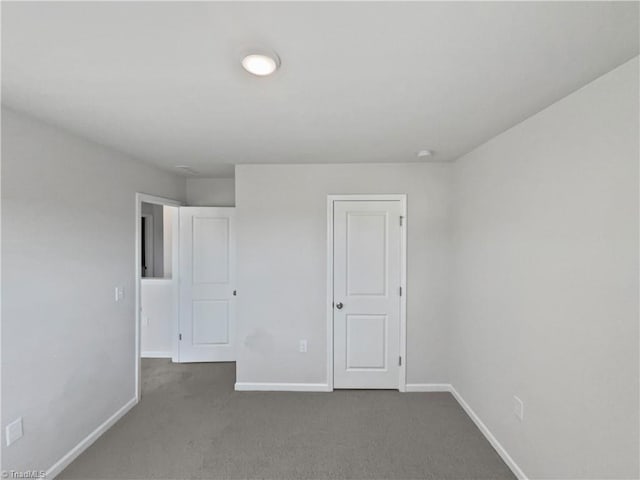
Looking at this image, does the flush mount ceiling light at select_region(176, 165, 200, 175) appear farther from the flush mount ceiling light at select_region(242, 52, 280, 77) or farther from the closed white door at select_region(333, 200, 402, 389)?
the flush mount ceiling light at select_region(242, 52, 280, 77)

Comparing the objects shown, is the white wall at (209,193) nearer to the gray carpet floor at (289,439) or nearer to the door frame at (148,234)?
the door frame at (148,234)

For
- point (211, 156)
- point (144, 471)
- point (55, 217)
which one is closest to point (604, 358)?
point (144, 471)

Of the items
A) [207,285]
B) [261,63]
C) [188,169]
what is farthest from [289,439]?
[188,169]

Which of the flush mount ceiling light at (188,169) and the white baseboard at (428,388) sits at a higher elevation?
the flush mount ceiling light at (188,169)

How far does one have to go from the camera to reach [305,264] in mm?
3133

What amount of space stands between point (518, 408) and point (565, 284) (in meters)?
0.98

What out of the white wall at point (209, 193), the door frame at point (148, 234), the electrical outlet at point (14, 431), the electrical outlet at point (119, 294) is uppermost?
the white wall at point (209, 193)

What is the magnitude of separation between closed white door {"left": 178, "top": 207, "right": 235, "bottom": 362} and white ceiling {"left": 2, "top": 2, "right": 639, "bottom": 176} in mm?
1740

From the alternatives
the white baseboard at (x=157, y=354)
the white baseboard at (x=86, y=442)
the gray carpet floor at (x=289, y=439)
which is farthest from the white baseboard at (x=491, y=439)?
the white baseboard at (x=157, y=354)

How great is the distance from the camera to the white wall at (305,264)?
3.10 meters

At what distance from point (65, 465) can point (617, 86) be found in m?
3.96

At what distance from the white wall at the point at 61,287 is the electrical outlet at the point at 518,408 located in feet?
10.4

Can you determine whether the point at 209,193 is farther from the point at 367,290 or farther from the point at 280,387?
the point at 280,387

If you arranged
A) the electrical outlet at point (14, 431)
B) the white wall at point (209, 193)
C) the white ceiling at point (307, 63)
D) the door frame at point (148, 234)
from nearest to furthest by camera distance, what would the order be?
1. the white ceiling at point (307, 63)
2. the electrical outlet at point (14, 431)
3. the white wall at point (209, 193)
4. the door frame at point (148, 234)
